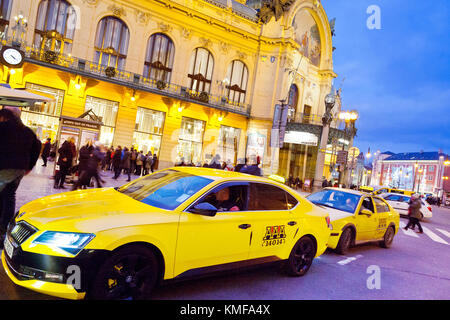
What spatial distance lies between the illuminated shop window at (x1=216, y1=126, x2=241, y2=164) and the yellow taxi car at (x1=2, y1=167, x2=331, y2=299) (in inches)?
949

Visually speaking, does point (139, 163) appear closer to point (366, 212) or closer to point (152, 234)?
point (366, 212)

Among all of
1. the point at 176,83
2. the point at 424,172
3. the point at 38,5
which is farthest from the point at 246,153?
the point at 424,172

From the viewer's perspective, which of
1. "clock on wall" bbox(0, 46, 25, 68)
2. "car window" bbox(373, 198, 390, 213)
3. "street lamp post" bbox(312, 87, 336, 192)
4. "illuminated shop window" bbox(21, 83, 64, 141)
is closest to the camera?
"car window" bbox(373, 198, 390, 213)

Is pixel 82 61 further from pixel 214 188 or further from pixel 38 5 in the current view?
pixel 214 188

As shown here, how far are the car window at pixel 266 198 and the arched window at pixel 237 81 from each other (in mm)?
25111

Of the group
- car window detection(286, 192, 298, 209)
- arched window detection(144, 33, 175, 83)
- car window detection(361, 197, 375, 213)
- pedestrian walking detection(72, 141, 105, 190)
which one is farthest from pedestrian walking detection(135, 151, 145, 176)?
car window detection(286, 192, 298, 209)

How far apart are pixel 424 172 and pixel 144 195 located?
11946cm

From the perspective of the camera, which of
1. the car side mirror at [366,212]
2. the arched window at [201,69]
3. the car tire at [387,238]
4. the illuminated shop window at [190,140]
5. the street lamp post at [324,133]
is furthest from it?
the street lamp post at [324,133]

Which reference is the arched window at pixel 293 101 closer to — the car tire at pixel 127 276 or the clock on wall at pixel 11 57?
the clock on wall at pixel 11 57

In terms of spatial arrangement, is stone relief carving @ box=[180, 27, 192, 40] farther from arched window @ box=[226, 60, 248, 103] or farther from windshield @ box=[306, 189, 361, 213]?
windshield @ box=[306, 189, 361, 213]

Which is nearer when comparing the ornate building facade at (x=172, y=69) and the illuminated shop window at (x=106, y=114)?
the ornate building facade at (x=172, y=69)

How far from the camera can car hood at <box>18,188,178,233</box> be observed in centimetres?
324

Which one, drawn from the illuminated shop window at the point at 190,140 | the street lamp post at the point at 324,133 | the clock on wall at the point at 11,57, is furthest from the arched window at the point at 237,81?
the clock on wall at the point at 11,57

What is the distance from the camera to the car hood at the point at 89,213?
324cm
